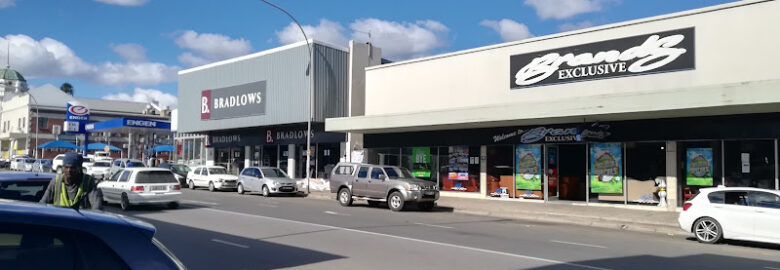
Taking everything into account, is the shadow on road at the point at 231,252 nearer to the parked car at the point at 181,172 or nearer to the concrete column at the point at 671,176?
the concrete column at the point at 671,176

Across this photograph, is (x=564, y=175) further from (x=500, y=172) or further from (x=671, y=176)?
(x=671, y=176)

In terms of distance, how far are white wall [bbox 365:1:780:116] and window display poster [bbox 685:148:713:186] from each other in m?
2.24

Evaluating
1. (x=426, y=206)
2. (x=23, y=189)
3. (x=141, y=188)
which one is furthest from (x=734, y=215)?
(x=141, y=188)

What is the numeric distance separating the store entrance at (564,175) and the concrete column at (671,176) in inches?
131

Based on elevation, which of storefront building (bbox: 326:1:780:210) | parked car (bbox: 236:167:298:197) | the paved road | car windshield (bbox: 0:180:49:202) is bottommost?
the paved road

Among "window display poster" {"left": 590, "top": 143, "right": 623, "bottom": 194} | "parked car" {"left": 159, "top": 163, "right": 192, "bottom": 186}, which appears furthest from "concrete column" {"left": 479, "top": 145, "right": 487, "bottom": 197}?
"parked car" {"left": 159, "top": 163, "right": 192, "bottom": 186}

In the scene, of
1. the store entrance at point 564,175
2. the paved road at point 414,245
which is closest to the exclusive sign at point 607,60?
the store entrance at point 564,175

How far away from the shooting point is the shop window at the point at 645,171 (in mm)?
20281

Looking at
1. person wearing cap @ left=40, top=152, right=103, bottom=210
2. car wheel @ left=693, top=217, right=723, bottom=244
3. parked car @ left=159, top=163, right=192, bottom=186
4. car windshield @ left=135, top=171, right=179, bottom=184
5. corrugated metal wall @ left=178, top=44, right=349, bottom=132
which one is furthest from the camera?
parked car @ left=159, top=163, right=192, bottom=186

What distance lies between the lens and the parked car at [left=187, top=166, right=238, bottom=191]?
101ft

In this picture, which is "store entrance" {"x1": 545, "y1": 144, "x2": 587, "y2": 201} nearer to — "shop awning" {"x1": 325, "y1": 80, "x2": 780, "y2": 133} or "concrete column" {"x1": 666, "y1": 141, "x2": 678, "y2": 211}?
"shop awning" {"x1": 325, "y1": 80, "x2": 780, "y2": 133}

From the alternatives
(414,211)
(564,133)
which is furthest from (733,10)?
(414,211)

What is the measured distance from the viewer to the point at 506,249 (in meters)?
11.5

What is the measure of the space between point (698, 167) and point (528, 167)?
20.4 feet
